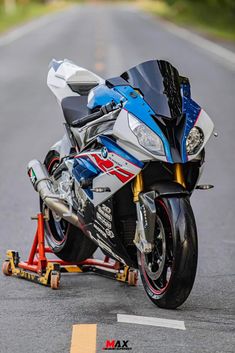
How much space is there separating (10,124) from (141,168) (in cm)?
1161

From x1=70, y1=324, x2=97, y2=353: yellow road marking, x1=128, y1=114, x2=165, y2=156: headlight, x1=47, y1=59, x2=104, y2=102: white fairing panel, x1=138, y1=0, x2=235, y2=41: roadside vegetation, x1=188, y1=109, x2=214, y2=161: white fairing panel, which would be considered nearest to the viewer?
x1=70, y1=324, x2=97, y2=353: yellow road marking

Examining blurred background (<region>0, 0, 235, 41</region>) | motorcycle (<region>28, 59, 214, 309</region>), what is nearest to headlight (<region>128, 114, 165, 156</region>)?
motorcycle (<region>28, 59, 214, 309</region>)

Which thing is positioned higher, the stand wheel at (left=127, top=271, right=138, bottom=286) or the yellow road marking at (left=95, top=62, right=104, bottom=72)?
the stand wheel at (left=127, top=271, right=138, bottom=286)

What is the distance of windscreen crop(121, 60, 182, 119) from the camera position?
6.78 meters

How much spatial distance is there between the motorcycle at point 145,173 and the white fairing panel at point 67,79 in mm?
486

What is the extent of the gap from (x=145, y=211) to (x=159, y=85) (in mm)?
758

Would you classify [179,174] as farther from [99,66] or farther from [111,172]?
[99,66]

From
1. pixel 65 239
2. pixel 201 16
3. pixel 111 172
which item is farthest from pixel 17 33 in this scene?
pixel 111 172

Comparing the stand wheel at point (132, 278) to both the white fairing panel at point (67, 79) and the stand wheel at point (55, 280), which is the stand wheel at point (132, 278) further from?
the white fairing panel at point (67, 79)

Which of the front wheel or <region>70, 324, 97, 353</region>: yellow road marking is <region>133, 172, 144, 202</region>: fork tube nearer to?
the front wheel

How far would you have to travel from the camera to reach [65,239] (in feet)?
26.5

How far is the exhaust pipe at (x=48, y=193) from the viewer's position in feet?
25.0

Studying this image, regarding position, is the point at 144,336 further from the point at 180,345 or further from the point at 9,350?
the point at 9,350

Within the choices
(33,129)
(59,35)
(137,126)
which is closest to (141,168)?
(137,126)
